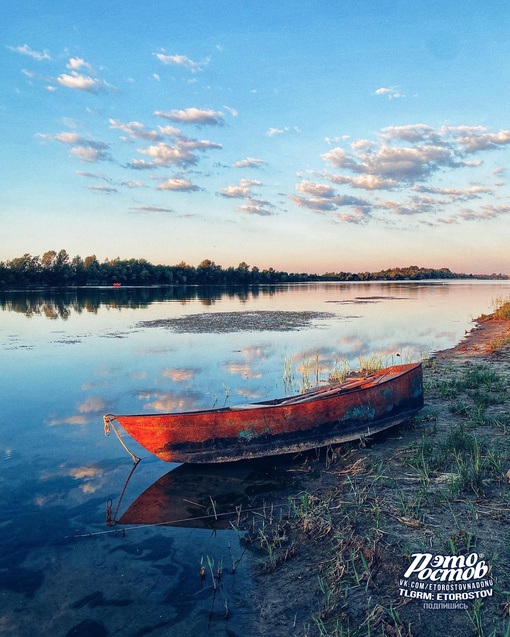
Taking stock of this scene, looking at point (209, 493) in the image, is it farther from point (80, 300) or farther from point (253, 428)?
point (80, 300)

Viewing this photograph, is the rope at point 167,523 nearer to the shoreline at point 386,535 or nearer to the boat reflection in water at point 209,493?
the boat reflection in water at point 209,493

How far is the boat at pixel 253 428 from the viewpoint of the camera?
7012 mm

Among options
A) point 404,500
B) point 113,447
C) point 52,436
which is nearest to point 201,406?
point 113,447

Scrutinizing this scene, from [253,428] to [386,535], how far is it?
9.38 feet

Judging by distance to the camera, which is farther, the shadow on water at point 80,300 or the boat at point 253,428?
the shadow on water at point 80,300

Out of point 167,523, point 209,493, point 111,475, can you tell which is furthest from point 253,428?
point 111,475

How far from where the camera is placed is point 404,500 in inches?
223

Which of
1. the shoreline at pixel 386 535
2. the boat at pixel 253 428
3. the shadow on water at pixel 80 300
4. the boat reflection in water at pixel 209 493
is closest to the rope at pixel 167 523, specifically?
the boat reflection in water at pixel 209 493

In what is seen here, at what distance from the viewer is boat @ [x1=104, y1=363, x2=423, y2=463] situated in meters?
7.01

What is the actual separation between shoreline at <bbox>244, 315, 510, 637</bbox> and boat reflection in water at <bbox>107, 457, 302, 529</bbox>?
357 mm

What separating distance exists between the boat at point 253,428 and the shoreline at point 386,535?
444mm

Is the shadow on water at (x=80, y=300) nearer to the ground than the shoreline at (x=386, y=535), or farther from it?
farther from it

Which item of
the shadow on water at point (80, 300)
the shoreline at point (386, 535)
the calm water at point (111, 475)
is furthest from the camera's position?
the shadow on water at point (80, 300)

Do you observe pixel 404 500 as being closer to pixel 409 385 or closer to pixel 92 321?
pixel 409 385
